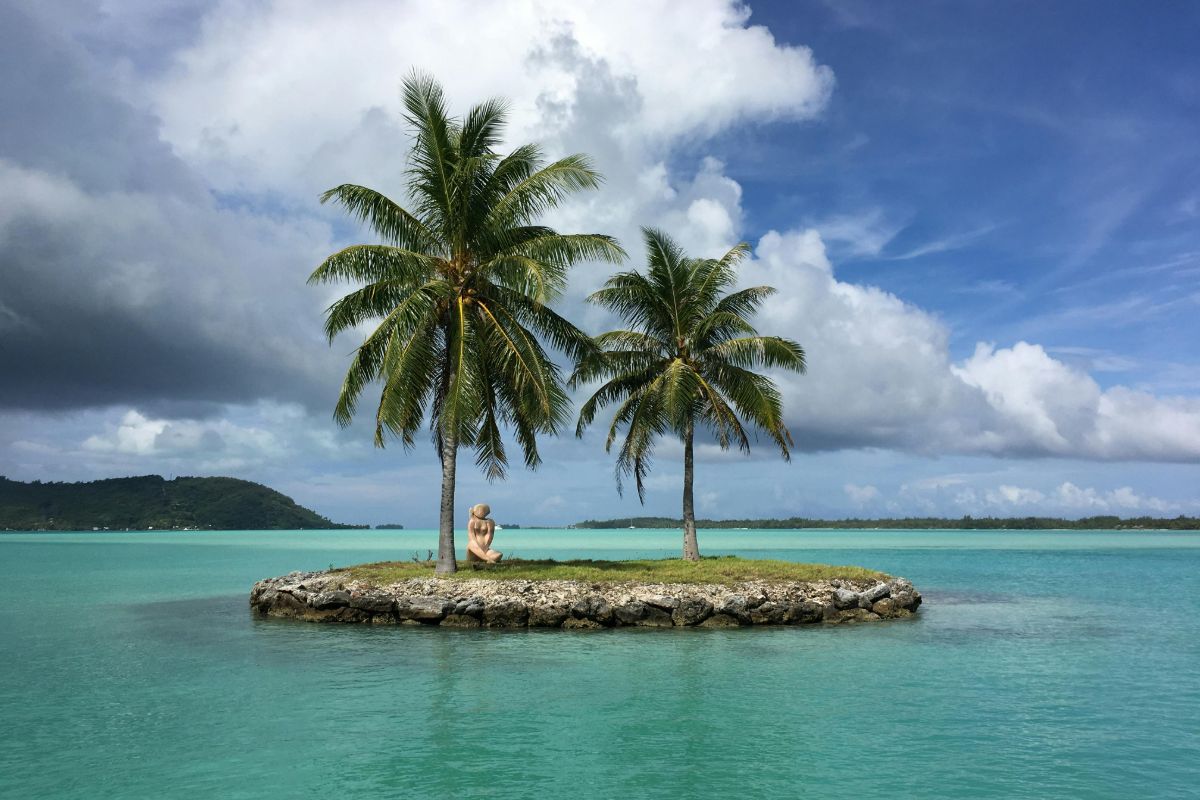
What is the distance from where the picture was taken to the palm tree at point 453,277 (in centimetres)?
2455

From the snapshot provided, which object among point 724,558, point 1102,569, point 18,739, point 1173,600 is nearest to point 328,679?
point 18,739

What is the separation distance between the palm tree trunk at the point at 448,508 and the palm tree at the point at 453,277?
4 centimetres

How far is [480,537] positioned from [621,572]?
5.24 metres

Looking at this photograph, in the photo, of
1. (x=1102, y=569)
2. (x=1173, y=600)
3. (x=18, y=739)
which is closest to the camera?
(x=18, y=739)

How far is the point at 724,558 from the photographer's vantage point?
31328 millimetres

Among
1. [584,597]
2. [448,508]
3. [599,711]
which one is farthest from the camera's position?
[448,508]

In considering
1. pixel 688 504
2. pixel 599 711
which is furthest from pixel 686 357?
pixel 599 711

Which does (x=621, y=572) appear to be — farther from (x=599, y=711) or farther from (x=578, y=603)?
(x=599, y=711)

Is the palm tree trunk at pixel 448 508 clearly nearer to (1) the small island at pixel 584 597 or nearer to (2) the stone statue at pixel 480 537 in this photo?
(1) the small island at pixel 584 597

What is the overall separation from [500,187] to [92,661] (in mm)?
17321

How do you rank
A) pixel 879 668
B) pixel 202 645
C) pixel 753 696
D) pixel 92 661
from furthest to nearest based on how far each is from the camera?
pixel 202 645
pixel 92 661
pixel 879 668
pixel 753 696

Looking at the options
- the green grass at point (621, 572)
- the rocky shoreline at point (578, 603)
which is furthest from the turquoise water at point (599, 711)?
the green grass at point (621, 572)

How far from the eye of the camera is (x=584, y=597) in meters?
22.6

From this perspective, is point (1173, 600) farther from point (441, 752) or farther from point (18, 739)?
point (18, 739)
